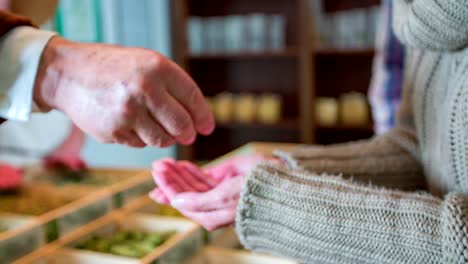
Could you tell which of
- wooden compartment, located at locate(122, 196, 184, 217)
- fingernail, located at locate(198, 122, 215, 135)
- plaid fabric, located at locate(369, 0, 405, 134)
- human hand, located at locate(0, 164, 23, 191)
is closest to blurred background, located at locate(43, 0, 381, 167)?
plaid fabric, located at locate(369, 0, 405, 134)

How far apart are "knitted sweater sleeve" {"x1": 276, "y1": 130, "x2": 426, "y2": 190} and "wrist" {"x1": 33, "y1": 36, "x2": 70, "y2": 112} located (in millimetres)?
315

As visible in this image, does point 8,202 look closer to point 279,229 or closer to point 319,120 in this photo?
point 279,229

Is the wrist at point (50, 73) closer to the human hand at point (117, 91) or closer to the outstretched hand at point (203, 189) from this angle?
the human hand at point (117, 91)

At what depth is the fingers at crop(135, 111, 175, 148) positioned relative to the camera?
44 cm

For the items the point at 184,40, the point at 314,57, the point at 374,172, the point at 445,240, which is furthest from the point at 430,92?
the point at 184,40

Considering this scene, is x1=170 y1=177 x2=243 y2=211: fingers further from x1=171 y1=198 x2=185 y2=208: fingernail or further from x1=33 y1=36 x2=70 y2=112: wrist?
x1=33 y1=36 x2=70 y2=112: wrist

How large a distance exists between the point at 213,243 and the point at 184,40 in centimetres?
177

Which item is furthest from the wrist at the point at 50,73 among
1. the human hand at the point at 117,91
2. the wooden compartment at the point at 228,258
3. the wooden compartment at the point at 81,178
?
the wooden compartment at the point at 81,178

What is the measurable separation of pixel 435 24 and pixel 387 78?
32.4 inches

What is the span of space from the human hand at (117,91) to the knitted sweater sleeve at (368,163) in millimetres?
222

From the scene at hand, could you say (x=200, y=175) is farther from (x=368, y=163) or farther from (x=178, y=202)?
(x=368, y=163)

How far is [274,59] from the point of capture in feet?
8.33

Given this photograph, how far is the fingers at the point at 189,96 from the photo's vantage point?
456mm

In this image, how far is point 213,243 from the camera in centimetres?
88
